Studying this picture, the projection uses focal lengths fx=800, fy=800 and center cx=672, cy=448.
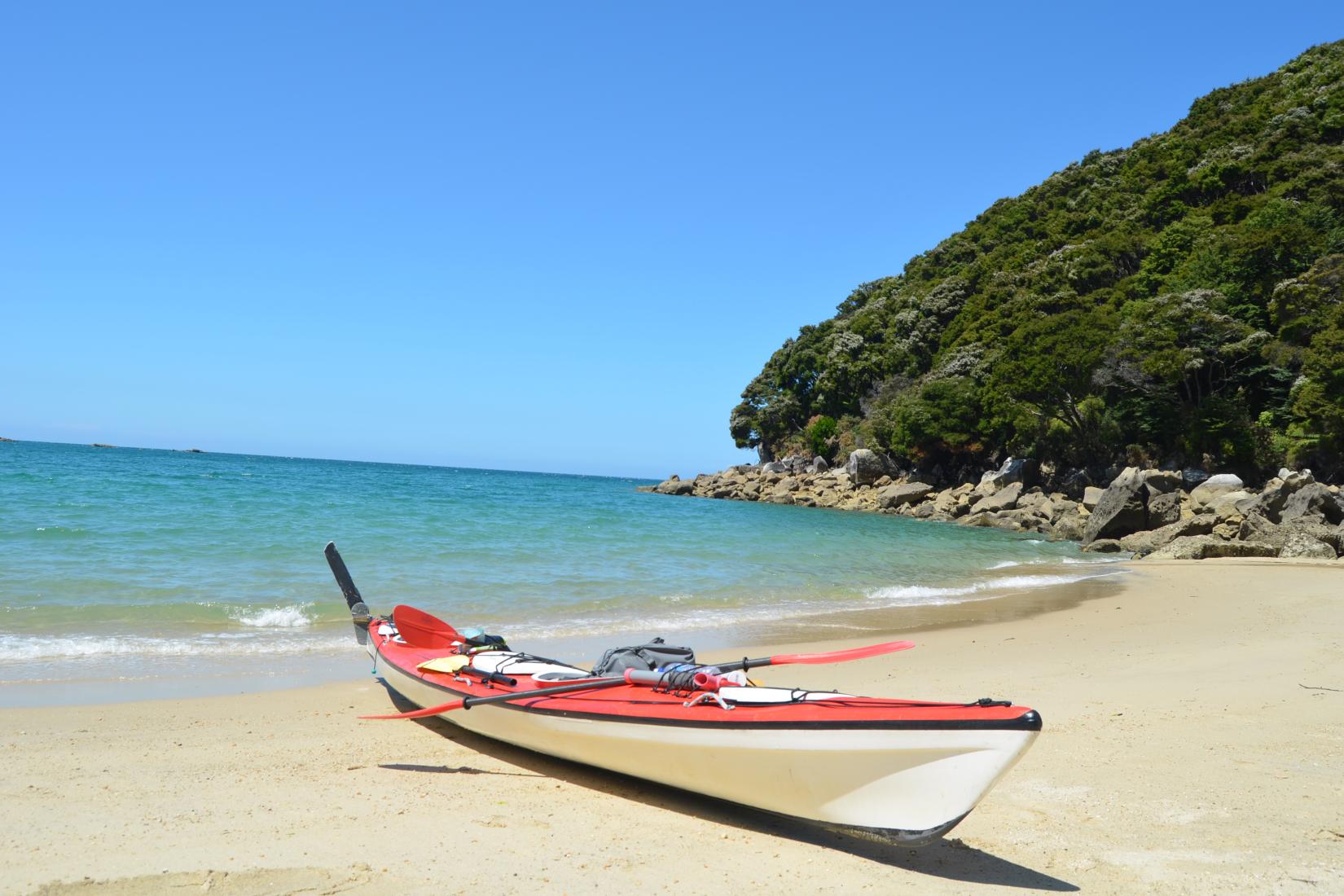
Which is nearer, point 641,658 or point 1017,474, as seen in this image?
point 641,658

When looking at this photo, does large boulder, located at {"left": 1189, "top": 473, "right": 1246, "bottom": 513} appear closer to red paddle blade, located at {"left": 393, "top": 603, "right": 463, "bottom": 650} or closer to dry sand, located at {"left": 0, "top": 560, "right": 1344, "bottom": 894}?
dry sand, located at {"left": 0, "top": 560, "right": 1344, "bottom": 894}

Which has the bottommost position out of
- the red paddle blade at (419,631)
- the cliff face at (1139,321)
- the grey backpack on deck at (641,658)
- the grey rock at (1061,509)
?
the red paddle blade at (419,631)

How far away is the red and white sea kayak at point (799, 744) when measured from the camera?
3.31 metres

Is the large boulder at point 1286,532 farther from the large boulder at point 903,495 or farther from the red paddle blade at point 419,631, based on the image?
the large boulder at point 903,495

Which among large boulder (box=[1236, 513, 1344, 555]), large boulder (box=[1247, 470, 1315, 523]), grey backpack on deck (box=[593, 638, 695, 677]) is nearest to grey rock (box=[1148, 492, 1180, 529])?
large boulder (box=[1247, 470, 1315, 523])

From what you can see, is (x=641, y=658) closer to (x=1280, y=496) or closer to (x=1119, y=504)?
(x=1280, y=496)

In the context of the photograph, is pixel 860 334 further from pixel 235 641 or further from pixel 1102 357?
pixel 235 641

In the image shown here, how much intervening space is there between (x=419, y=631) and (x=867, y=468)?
40081 mm

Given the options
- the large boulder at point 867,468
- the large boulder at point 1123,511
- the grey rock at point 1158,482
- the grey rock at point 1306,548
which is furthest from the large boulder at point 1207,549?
the large boulder at point 867,468

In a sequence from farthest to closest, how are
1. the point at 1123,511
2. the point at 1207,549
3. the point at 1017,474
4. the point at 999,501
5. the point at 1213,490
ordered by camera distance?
the point at 1017,474
the point at 999,501
the point at 1213,490
the point at 1123,511
the point at 1207,549

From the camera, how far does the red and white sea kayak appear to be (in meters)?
3.31

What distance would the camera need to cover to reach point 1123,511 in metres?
23.2

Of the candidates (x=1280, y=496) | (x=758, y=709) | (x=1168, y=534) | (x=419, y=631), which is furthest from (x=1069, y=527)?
(x=758, y=709)

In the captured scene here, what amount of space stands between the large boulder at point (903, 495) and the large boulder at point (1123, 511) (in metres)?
14.4
